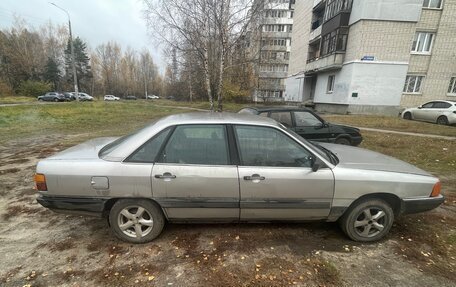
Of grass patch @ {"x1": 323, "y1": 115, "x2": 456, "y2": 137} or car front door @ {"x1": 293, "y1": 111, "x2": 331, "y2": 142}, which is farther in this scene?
grass patch @ {"x1": 323, "y1": 115, "x2": 456, "y2": 137}

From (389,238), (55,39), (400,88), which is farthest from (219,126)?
(55,39)

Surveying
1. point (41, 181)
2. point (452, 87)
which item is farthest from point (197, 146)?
point (452, 87)

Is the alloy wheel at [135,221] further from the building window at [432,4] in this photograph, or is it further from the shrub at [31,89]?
the shrub at [31,89]

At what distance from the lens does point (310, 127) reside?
6613mm

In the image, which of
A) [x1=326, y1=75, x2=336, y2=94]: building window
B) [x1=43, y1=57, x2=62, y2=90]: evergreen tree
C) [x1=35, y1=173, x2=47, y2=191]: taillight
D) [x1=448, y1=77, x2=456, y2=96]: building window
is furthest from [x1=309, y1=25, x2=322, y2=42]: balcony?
[x1=43, y1=57, x2=62, y2=90]: evergreen tree

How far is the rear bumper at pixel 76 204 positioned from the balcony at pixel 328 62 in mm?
20861

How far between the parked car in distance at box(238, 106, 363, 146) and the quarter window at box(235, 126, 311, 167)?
3.51 meters

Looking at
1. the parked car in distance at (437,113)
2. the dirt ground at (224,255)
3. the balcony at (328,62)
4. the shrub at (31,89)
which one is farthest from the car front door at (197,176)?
the shrub at (31,89)

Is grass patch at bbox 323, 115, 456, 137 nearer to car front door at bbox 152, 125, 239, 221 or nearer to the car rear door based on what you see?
the car rear door

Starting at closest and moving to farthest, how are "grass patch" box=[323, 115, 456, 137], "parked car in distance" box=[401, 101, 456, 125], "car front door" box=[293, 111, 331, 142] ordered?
"car front door" box=[293, 111, 331, 142]
"grass patch" box=[323, 115, 456, 137]
"parked car in distance" box=[401, 101, 456, 125]

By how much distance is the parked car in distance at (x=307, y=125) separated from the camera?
254 inches

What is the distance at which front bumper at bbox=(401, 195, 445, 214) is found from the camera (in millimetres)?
2889

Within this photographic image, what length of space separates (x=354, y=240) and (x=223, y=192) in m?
1.80

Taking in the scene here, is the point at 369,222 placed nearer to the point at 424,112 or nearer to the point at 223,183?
the point at 223,183
